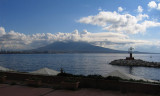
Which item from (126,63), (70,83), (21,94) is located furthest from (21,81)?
(126,63)

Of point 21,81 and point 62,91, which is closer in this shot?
point 62,91

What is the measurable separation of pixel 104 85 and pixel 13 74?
716 centimetres

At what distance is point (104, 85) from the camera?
9.27m

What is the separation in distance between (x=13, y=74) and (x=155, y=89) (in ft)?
32.5

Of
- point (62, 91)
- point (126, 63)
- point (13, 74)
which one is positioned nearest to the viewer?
point (62, 91)

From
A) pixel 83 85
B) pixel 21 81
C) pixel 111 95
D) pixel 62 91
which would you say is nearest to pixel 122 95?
pixel 111 95

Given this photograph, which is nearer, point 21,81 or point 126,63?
point 21,81

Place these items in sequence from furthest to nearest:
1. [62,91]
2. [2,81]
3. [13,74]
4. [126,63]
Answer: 1. [126,63]
2. [13,74]
3. [2,81]
4. [62,91]

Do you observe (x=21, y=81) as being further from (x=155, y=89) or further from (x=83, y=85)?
(x=155, y=89)

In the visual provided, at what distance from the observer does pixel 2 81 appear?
436 inches

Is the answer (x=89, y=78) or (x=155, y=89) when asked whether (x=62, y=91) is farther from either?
(x=155, y=89)

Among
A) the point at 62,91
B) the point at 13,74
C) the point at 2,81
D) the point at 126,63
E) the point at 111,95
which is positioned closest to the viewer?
the point at 111,95

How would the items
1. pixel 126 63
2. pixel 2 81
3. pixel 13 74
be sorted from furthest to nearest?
pixel 126 63 → pixel 13 74 → pixel 2 81

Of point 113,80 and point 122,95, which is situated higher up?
point 113,80
